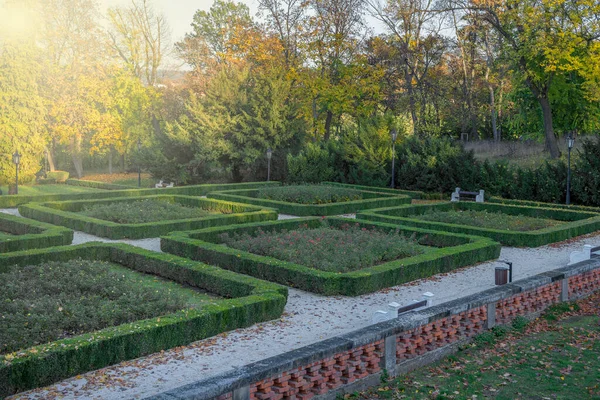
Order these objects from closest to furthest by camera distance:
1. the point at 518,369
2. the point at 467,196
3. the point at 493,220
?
1. the point at 518,369
2. the point at 493,220
3. the point at 467,196

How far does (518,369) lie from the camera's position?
25.6 feet

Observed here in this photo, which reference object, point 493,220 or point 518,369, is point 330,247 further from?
point 493,220

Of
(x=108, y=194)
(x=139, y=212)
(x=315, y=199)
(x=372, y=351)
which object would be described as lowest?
(x=372, y=351)

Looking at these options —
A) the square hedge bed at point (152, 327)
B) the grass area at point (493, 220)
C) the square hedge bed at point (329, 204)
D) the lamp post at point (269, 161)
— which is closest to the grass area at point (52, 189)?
the lamp post at point (269, 161)

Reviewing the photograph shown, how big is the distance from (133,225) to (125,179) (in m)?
22.7

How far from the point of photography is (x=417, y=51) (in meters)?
39.2

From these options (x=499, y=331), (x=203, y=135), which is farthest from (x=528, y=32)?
(x=499, y=331)

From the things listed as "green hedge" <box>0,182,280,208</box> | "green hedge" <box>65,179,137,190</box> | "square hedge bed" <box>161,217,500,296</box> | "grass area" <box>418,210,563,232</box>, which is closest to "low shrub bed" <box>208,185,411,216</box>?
"green hedge" <box>0,182,280,208</box>

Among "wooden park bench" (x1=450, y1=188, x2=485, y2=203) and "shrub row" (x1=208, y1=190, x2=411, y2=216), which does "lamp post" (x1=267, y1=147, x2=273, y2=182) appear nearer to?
"shrub row" (x1=208, y1=190, x2=411, y2=216)

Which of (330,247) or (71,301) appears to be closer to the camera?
(71,301)

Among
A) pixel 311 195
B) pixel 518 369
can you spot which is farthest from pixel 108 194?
pixel 518 369

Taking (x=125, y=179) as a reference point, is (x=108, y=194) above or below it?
below

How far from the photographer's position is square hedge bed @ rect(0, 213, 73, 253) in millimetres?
14609

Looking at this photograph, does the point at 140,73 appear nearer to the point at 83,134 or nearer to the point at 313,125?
the point at 83,134
